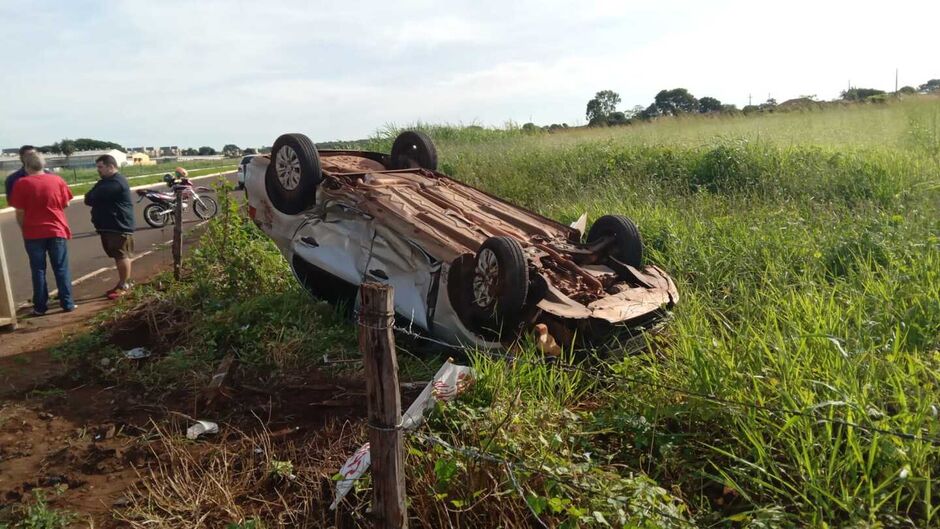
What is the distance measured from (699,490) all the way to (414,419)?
4.51ft

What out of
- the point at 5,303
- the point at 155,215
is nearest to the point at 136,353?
the point at 5,303

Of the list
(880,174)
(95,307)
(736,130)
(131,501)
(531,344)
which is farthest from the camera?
(736,130)

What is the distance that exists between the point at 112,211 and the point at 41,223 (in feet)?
2.81

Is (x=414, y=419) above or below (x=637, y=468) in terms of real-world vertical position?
above

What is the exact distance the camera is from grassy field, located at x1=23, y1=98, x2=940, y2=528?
2.55 metres

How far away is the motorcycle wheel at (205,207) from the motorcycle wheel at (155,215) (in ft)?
4.41

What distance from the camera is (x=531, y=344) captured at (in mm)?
3852

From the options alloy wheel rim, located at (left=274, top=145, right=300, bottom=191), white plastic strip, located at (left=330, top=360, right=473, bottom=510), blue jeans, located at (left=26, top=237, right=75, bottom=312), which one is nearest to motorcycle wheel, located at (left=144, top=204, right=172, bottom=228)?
blue jeans, located at (left=26, top=237, right=75, bottom=312)

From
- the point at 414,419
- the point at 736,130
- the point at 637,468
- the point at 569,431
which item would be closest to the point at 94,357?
the point at 414,419

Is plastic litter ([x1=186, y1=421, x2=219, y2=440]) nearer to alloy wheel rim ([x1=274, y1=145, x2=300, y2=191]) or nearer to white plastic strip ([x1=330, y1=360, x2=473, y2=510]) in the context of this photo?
white plastic strip ([x1=330, y1=360, x2=473, y2=510])

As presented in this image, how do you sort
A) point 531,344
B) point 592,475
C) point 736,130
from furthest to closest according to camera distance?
point 736,130 < point 531,344 < point 592,475

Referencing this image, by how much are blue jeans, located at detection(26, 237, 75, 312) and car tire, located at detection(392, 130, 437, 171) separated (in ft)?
12.6

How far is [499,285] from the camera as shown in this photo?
161 inches

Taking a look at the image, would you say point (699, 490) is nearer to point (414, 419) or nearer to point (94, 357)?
point (414, 419)
